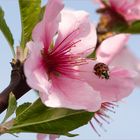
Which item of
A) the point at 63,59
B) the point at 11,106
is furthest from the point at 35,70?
the point at 63,59

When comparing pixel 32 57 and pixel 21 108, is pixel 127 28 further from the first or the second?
pixel 21 108

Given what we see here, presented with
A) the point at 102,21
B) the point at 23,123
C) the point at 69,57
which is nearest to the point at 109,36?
the point at 102,21

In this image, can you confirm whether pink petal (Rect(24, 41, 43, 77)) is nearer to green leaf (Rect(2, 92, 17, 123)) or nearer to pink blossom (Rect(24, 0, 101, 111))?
pink blossom (Rect(24, 0, 101, 111))

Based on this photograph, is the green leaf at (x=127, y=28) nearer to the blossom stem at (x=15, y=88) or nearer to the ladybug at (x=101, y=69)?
the ladybug at (x=101, y=69)

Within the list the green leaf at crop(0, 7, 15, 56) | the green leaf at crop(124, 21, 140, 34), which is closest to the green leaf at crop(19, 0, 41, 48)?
the green leaf at crop(0, 7, 15, 56)

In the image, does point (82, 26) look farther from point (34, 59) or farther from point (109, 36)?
point (34, 59)

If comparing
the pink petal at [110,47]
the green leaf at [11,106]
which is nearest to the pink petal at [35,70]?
the green leaf at [11,106]
